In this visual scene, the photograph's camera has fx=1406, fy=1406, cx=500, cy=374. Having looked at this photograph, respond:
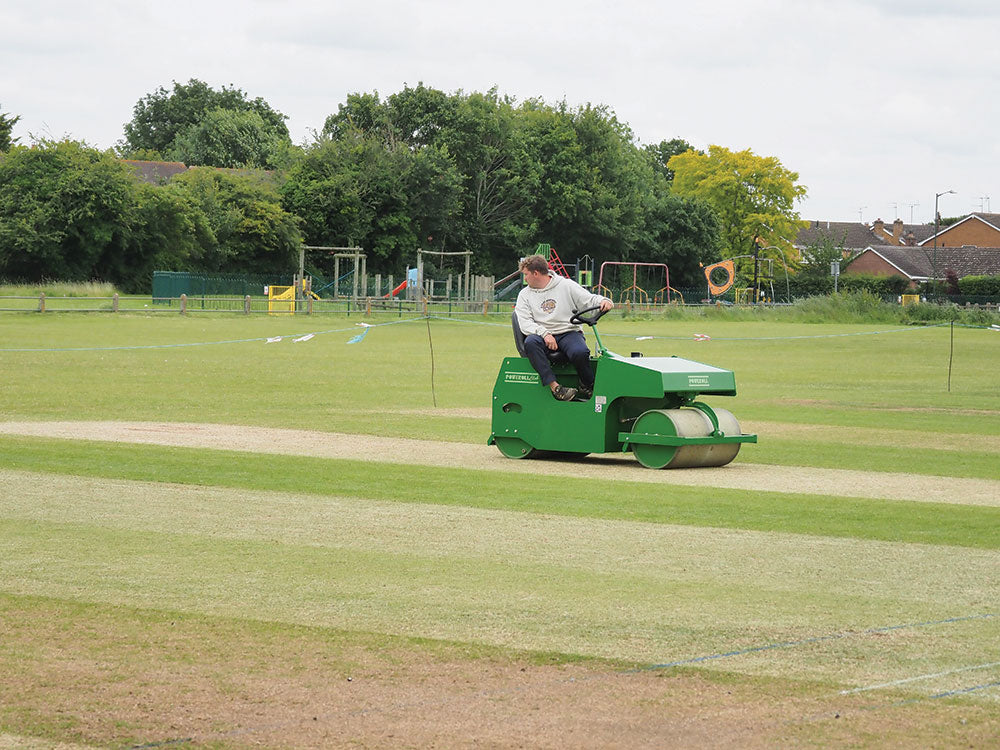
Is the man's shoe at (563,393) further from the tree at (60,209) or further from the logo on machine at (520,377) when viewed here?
the tree at (60,209)

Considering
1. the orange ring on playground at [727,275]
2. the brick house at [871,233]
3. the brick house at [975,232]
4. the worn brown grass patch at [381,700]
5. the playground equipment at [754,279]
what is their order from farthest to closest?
1. the brick house at [871,233]
2. the brick house at [975,232]
3. the playground equipment at [754,279]
4. the orange ring on playground at [727,275]
5. the worn brown grass patch at [381,700]

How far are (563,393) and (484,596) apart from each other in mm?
7600

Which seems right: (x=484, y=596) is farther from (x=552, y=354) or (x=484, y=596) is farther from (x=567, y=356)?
(x=552, y=354)

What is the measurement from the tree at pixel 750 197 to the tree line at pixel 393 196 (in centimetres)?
13

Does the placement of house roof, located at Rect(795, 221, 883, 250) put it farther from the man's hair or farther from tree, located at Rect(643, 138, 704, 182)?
the man's hair

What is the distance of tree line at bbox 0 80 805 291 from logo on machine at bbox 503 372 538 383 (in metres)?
53.4

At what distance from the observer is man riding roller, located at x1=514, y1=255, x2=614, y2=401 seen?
15.3m

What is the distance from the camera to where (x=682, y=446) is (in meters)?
14.6

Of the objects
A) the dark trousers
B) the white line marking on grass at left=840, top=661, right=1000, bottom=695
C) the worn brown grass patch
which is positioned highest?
the dark trousers

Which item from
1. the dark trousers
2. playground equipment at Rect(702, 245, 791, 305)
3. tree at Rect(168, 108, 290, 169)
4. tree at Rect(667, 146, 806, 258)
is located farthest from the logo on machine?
tree at Rect(667, 146, 806, 258)

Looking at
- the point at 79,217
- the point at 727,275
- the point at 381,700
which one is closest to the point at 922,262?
the point at 727,275

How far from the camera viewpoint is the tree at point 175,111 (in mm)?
135125

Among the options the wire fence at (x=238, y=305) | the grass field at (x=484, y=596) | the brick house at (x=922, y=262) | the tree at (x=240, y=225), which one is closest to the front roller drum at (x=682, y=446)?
the grass field at (x=484, y=596)

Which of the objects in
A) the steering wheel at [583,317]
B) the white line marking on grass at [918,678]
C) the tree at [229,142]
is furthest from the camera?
the tree at [229,142]
